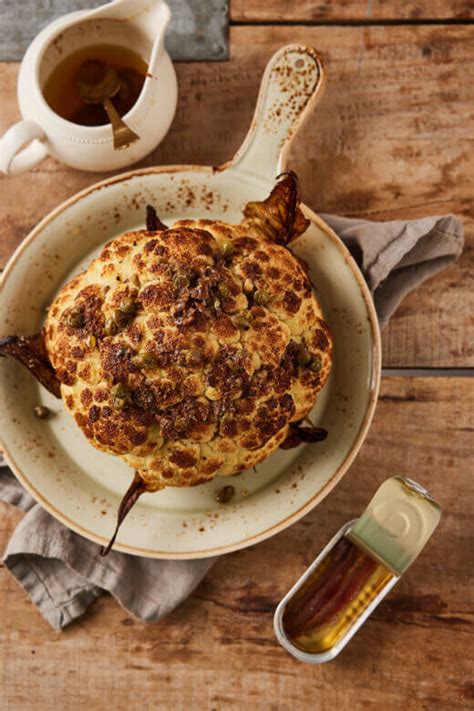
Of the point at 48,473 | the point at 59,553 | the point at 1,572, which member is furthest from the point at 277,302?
the point at 1,572

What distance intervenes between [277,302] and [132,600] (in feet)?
2.07

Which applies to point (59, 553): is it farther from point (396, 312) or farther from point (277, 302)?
point (396, 312)

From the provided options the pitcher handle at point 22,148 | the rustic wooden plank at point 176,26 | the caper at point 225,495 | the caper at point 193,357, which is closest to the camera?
the caper at point 193,357

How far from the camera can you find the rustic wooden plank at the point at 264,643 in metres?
1.35

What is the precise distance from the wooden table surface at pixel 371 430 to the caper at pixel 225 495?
0.15 metres

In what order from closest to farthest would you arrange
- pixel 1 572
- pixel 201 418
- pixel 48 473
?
pixel 201 418
pixel 48 473
pixel 1 572

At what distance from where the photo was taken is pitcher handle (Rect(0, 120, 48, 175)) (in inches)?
45.6

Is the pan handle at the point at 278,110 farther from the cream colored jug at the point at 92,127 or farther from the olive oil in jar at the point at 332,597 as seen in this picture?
the olive oil in jar at the point at 332,597

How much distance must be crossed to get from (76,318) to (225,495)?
0.41 meters

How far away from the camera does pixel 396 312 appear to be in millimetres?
1380

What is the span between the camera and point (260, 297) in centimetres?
105

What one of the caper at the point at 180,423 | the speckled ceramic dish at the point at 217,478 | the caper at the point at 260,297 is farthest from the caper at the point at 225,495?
the caper at the point at 260,297

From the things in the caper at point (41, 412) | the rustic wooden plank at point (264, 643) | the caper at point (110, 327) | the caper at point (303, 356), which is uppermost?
the caper at point (110, 327)

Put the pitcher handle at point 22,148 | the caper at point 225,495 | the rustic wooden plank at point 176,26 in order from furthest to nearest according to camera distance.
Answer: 1. the rustic wooden plank at point 176,26
2. the caper at point 225,495
3. the pitcher handle at point 22,148
